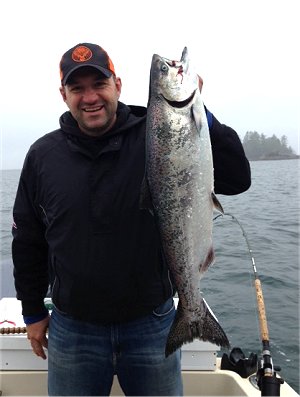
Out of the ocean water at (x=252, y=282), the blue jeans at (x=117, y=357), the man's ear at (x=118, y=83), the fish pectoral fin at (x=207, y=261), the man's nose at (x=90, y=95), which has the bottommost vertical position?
the ocean water at (x=252, y=282)

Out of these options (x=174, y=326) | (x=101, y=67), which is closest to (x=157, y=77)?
(x=101, y=67)

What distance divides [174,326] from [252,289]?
286 inches

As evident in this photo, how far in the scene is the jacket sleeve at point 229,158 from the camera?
2.59 meters

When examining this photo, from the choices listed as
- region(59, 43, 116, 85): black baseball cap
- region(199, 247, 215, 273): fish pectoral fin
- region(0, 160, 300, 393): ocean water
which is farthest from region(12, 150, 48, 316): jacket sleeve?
region(0, 160, 300, 393): ocean water

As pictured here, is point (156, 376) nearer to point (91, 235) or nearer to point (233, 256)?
point (91, 235)

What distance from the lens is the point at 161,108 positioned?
2.49 meters

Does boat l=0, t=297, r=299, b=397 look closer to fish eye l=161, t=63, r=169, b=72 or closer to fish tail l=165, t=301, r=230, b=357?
fish tail l=165, t=301, r=230, b=357

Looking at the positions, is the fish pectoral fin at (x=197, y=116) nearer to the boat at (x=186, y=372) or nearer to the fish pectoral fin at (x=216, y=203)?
the fish pectoral fin at (x=216, y=203)

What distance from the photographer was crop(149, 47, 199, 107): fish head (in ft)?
8.06

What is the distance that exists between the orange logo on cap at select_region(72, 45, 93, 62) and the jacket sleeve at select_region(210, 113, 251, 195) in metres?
0.88

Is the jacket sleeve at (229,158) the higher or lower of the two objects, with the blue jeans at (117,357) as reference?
higher

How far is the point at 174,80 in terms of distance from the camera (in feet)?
8.18

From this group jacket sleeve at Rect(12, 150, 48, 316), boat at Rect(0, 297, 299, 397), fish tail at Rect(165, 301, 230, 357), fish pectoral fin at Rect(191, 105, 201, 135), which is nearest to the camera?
fish pectoral fin at Rect(191, 105, 201, 135)

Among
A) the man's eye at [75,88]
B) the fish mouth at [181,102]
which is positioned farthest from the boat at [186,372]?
the fish mouth at [181,102]
